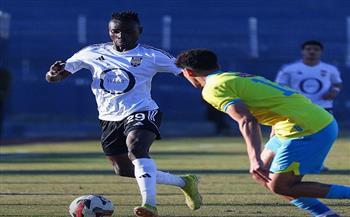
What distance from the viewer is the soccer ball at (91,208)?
10.3 m

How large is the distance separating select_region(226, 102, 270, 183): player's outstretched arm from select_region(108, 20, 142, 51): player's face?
95.1 inches

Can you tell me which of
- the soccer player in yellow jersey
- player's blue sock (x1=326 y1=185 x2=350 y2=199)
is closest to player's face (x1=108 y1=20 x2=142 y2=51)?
the soccer player in yellow jersey

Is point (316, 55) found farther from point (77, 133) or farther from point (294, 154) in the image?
point (77, 133)

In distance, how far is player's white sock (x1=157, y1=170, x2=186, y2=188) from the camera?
36.1 feet

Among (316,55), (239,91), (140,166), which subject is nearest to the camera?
(239,91)

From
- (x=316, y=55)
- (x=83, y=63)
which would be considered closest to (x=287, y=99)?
(x=83, y=63)

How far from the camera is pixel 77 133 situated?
111ft

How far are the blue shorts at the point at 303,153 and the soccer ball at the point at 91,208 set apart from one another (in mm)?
1771

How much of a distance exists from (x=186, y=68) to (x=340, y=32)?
1247 inches

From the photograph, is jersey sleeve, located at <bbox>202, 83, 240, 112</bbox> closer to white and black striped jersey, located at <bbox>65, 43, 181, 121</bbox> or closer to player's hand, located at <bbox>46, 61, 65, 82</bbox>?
white and black striped jersey, located at <bbox>65, 43, 181, 121</bbox>

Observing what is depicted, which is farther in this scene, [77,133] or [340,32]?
[340,32]

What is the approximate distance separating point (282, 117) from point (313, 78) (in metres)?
8.37

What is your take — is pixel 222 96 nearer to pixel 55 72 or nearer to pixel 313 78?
pixel 55 72

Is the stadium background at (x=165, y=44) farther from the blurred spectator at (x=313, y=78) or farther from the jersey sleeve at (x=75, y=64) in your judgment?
the jersey sleeve at (x=75, y=64)
